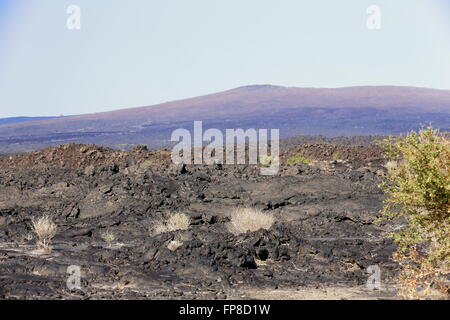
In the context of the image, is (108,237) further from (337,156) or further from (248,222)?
(337,156)

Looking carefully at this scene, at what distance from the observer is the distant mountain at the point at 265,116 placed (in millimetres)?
92000

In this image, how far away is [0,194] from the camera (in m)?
23.7

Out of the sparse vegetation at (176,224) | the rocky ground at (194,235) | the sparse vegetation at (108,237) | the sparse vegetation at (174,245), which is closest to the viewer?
the rocky ground at (194,235)

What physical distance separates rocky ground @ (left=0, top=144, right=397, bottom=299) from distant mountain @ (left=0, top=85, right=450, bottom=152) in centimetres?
5530

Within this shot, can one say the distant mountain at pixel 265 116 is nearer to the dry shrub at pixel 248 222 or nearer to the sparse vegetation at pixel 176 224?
the sparse vegetation at pixel 176 224

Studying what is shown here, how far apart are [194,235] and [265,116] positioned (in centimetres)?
9161

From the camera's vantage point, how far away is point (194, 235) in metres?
15.9

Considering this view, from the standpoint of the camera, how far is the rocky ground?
494 inches

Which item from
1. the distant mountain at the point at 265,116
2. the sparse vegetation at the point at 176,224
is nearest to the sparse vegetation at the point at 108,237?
the sparse vegetation at the point at 176,224

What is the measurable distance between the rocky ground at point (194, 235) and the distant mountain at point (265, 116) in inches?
2177

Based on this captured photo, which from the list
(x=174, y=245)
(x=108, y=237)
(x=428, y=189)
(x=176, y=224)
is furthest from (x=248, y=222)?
(x=428, y=189)

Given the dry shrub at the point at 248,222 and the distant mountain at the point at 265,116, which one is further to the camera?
the distant mountain at the point at 265,116

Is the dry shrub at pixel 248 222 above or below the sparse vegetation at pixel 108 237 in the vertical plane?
above
